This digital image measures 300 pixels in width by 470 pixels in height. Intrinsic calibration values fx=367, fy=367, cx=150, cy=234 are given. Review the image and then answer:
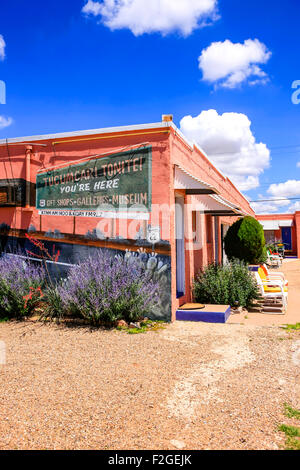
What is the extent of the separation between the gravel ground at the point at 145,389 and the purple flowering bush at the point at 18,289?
107cm

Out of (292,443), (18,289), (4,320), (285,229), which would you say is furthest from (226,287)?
(285,229)

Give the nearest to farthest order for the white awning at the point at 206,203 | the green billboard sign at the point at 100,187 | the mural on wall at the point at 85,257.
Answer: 1. the mural on wall at the point at 85,257
2. the green billboard sign at the point at 100,187
3. the white awning at the point at 206,203

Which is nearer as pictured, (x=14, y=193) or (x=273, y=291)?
(x=14, y=193)

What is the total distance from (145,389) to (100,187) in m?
4.48

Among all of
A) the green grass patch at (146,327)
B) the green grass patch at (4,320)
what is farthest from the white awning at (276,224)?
the green grass patch at (4,320)

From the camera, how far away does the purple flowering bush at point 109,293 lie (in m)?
6.00

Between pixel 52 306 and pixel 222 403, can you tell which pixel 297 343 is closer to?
pixel 222 403

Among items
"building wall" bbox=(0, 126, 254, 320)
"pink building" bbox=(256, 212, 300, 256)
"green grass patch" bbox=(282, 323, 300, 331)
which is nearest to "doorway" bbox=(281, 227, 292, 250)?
"pink building" bbox=(256, 212, 300, 256)

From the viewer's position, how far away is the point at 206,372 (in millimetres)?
4164

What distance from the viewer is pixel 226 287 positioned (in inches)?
307

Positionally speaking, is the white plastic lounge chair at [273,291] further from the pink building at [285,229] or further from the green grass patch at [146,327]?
the pink building at [285,229]

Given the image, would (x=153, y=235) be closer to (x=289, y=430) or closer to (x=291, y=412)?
(x=291, y=412)
